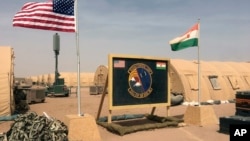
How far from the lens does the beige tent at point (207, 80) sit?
24.8 m

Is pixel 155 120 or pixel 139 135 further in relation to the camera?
pixel 155 120

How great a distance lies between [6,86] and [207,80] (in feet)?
58.8

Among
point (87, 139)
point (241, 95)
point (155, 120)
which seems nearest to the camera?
point (87, 139)

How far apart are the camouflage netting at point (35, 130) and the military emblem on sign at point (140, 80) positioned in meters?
4.31

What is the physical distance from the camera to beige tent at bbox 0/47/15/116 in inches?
638

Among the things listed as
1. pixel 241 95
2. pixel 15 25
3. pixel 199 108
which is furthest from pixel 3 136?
pixel 241 95

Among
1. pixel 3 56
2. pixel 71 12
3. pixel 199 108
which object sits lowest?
pixel 199 108

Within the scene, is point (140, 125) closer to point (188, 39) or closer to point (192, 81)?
point (188, 39)

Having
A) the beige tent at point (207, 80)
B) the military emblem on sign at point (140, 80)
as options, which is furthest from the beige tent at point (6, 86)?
the beige tent at point (207, 80)

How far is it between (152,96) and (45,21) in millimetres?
6575

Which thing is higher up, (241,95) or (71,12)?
(71,12)

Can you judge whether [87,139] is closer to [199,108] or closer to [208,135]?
[208,135]

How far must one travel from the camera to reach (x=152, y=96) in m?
14.1

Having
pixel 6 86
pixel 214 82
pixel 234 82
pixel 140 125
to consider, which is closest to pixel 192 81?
pixel 214 82
